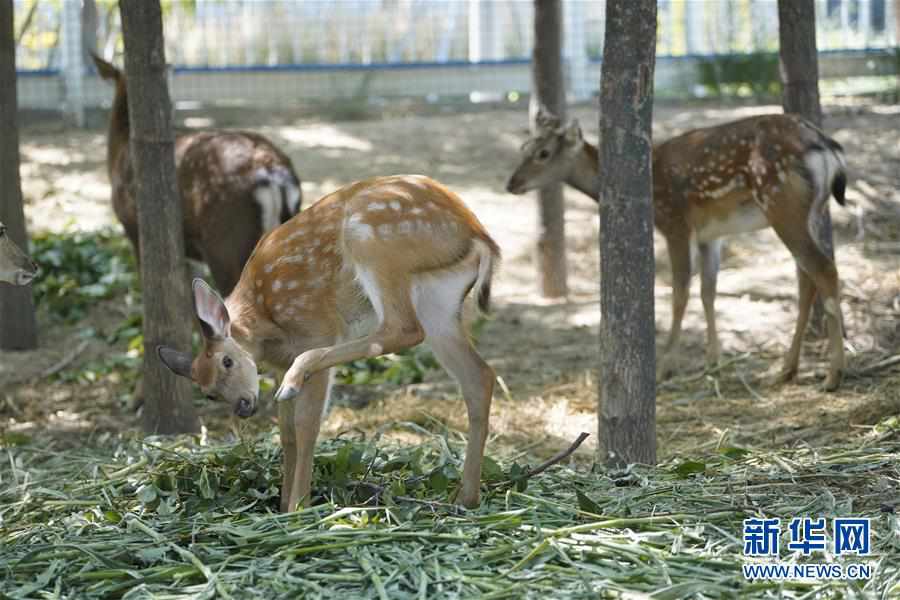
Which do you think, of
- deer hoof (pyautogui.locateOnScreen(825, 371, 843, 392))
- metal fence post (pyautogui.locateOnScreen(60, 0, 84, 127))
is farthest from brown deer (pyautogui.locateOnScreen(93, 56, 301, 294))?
metal fence post (pyautogui.locateOnScreen(60, 0, 84, 127))

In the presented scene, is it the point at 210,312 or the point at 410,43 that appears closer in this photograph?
the point at 210,312

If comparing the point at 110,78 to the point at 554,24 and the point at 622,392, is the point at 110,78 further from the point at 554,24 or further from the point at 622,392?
the point at 622,392

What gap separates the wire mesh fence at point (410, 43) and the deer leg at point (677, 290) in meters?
7.28

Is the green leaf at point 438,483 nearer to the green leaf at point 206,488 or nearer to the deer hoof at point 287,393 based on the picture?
the deer hoof at point 287,393

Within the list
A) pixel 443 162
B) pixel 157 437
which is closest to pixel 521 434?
pixel 157 437

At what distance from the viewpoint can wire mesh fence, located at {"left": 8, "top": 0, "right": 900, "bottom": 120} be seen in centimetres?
1644

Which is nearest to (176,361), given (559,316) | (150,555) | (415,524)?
(150,555)

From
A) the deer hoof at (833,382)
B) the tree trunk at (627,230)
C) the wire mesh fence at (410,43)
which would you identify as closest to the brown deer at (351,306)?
the tree trunk at (627,230)

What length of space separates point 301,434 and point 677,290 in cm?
412

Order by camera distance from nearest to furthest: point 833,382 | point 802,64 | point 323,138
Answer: point 833,382
point 802,64
point 323,138

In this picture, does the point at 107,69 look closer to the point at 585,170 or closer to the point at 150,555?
the point at 585,170

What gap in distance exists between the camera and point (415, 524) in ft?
15.6

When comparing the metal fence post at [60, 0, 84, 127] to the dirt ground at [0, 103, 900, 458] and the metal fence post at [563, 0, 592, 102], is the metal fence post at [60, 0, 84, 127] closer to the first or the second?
the dirt ground at [0, 103, 900, 458]

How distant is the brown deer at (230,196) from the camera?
26.8 feet
